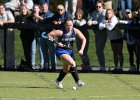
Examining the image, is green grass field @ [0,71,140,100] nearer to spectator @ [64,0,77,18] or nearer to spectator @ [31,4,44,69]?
spectator @ [31,4,44,69]

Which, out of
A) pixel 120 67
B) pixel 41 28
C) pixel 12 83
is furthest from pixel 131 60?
pixel 12 83

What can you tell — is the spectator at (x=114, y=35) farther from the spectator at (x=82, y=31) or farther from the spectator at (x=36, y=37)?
the spectator at (x=36, y=37)

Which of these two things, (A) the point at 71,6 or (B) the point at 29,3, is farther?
(A) the point at 71,6

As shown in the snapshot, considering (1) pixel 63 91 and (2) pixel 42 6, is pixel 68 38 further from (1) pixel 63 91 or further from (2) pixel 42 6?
(2) pixel 42 6

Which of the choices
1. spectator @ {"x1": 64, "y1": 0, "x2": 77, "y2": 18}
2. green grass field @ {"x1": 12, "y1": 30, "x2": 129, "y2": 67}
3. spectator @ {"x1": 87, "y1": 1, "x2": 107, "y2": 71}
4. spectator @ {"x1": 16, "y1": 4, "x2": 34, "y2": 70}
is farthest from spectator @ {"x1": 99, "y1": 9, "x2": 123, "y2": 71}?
spectator @ {"x1": 16, "y1": 4, "x2": 34, "y2": 70}

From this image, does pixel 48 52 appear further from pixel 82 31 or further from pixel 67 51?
pixel 67 51

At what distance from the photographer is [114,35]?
53.2 ft

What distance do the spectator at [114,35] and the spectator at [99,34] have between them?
172 millimetres

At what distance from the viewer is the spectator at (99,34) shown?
632 inches

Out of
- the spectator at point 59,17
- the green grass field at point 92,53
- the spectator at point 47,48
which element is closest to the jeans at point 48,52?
the spectator at point 47,48

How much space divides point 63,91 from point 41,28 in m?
4.30

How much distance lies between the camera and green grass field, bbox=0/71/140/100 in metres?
11.6

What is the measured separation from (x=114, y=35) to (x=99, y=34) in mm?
470

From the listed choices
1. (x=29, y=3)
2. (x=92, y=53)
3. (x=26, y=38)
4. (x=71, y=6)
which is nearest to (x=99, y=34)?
(x=92, y=53)
